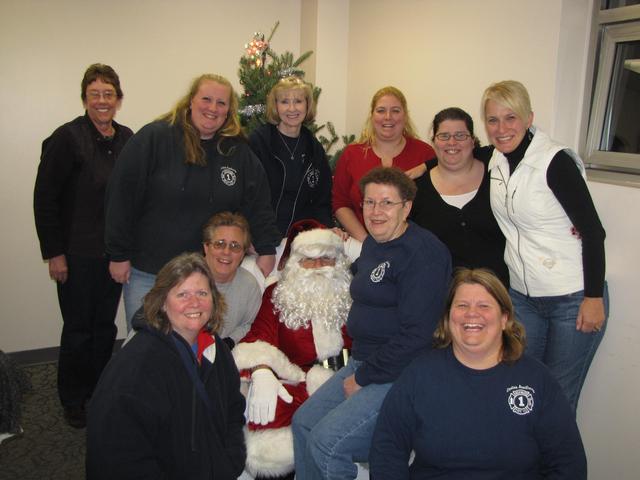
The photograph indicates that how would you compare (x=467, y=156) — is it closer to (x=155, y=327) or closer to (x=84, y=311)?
(x=155, y=327)

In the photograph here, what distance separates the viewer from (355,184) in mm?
3266

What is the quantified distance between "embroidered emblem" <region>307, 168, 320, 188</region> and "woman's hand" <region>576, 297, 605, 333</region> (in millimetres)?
1783

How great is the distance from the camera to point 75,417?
338 centimetres

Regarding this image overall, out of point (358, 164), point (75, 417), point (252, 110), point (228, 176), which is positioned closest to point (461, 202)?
point (358, 164)

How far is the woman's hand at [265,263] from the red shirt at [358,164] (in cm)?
61

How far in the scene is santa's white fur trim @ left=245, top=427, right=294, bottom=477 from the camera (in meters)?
2.42

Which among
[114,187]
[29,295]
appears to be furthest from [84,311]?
[29,295]

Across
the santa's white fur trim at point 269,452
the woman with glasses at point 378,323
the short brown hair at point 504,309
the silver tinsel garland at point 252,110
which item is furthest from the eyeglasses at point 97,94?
the short brown hair at point 504,309

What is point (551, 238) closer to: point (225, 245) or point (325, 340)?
point (325, 340)

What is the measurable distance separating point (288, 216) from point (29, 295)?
2.48 meters

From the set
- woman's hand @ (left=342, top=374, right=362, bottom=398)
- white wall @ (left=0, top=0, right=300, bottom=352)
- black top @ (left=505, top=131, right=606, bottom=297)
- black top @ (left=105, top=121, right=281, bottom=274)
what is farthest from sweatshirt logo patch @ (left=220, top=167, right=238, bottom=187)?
white wall @ (left=0, top=0, right=300, bottom=352)

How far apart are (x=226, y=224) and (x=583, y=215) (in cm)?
165

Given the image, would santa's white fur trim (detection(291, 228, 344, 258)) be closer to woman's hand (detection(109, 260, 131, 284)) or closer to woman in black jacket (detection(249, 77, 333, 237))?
woman in black jacket (detection(249, 77, 333, 237))

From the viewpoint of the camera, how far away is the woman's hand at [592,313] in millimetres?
2182
